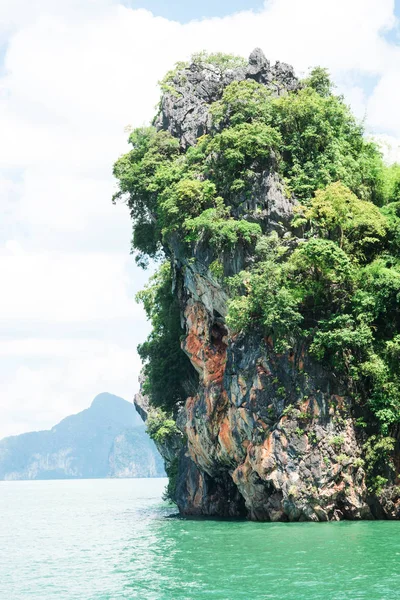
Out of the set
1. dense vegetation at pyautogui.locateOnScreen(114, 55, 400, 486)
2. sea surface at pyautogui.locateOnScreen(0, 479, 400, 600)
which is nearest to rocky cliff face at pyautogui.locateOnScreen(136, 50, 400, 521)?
dense vegetation at pyautogui.locateOnScreen(114, 55, 400, 486)

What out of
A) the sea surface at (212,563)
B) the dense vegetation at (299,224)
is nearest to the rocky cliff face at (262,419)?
the dense vegetation at (299,224)

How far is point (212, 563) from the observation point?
15406mm

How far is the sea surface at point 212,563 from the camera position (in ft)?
41.3

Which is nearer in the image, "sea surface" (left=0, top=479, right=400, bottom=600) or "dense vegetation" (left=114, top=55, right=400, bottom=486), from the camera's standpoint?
"sea surface" (left=0, top=479, right=400, bottom=600)

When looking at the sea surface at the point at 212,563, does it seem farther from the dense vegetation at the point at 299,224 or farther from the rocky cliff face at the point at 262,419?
the dense vegetation at the point at 299,224

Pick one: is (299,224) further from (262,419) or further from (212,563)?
(212,563)

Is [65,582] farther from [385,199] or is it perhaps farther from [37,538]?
[385,199]

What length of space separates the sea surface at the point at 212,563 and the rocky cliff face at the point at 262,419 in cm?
108

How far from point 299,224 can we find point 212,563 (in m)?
12.7

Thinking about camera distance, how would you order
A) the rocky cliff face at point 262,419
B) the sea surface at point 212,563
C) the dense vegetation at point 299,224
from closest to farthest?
the sea surface at point 212,563, the rocky cliff face at point 262,419, the dense vegetation at point 299,224

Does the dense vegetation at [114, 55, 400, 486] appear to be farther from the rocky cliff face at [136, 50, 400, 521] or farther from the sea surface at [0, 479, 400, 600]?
the sea surface at [0, 479, 400, 600]

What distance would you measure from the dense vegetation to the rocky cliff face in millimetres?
629

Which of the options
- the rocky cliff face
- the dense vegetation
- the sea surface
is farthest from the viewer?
the dense vegetation

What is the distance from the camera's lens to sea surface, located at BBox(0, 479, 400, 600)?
1260 centimetres
